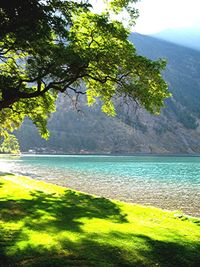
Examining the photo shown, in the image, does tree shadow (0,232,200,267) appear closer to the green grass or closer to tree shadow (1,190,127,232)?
the green grass

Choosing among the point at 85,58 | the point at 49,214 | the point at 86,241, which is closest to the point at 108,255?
the point at 86,241

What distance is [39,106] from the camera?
3656cm

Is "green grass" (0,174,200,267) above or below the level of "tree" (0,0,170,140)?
below

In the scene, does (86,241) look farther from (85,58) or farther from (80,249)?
(85,58)

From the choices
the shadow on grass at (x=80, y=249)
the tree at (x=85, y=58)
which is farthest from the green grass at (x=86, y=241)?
the tree at (x=85, y=58)

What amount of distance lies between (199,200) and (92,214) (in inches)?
1211

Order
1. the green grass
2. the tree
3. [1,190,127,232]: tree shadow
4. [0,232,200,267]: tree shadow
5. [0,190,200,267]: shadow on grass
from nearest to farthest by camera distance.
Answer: [0,232,200,267]: tree shadow, [0,190,200,267]: shadow on grass, the green grass, [1,190,127,232]: tree shadow, the tree

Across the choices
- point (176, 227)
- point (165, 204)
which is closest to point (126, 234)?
point (176, 227)

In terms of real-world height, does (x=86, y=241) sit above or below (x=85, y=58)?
below

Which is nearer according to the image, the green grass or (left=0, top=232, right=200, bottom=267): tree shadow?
(left=0, top=232, right=200, bottom=267): tree shadow

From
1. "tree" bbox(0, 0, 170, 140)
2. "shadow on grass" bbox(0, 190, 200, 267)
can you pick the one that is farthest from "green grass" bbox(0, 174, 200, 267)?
"tree" bbox(0, 0, 170, 140)

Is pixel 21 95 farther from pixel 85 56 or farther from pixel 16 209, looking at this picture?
pixel 16 209

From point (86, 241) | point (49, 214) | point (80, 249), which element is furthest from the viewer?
point (49, 214)

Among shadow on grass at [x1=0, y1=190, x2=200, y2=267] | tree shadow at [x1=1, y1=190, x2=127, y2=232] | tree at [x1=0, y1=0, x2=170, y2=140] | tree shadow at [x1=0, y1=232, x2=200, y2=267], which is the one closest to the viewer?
tree shadow at [x1=0, y1=232, x2=200, y2=267]
